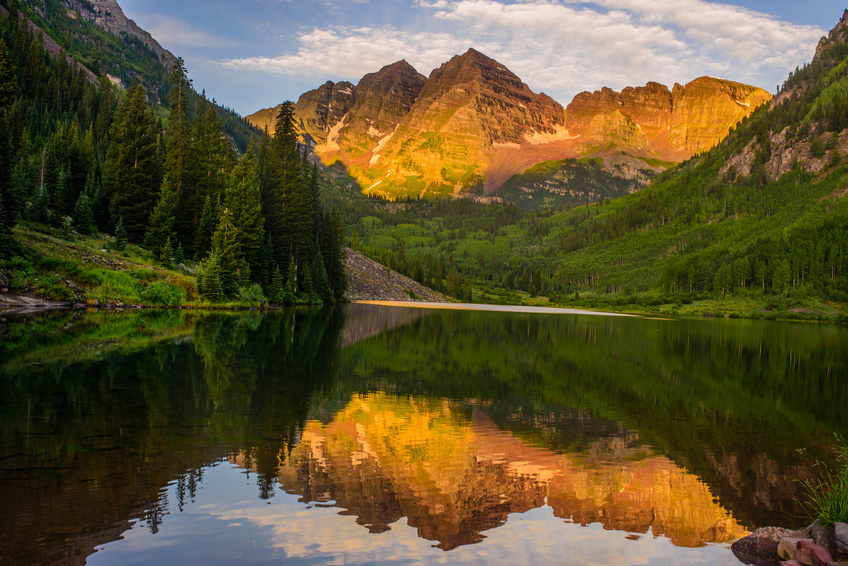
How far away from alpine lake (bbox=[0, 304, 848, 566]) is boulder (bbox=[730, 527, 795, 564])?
0.93 ft

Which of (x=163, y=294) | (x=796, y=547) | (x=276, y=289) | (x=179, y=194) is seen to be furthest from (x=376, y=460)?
(x=276, y=289)

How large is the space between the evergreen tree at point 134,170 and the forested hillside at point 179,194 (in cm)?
14

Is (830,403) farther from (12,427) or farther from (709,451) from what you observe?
(12,427)

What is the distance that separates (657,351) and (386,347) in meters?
22.2

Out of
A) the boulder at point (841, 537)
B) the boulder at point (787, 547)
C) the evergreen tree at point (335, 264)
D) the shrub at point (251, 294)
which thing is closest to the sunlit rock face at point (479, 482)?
the boulder at point (787, 547)

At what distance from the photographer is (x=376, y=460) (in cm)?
1330

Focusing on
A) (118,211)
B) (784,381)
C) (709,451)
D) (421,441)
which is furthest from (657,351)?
(118,211)

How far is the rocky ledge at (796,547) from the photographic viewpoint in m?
8.35

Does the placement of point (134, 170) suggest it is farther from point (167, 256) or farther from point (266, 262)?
point (266, 262)

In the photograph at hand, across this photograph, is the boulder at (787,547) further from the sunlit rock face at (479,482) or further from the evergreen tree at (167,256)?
the evergreen tree at (167,256)

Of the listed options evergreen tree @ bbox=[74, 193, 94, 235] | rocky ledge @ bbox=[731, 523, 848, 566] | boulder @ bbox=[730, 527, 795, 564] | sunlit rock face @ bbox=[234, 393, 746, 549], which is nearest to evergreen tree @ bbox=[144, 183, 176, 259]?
evergreen tree @ bbox=[74, 193, 94, 235]

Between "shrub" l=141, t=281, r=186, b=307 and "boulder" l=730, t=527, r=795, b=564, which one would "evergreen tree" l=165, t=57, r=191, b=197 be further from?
"boulder" l=730, t=527, r=795, b=564

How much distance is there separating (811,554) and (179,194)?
3183 inches

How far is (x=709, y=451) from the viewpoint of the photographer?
52.4ft
